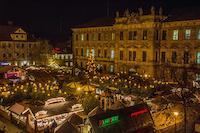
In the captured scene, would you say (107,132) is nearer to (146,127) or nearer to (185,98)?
(146,127)

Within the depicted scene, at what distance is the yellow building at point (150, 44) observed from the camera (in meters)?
41.0

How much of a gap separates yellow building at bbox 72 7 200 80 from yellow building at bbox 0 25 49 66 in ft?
57.5

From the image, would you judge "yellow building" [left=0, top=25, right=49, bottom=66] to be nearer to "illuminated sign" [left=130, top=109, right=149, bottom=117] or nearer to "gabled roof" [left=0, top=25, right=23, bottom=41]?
"gabled roof" [left=0, top=25, right=23, bottom=41]

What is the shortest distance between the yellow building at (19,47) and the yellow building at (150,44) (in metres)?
17.5

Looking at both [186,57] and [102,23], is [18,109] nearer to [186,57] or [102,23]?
[186,57]

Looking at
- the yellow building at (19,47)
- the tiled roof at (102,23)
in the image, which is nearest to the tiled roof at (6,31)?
the yellow building at (19,47)

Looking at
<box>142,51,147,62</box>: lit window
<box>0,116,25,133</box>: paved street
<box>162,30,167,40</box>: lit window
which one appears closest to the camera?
<box>0,116,25,133</box>: paved street

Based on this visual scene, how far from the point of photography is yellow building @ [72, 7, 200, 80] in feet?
134

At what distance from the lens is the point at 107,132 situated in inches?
678

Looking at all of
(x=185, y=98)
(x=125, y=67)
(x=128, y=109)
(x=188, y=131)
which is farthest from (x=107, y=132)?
(x=125, y=67)

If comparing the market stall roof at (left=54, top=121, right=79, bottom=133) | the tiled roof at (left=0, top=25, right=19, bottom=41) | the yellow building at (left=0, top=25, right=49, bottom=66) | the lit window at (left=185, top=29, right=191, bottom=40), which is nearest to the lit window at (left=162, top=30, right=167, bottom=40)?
→ the lit window at (left=185, top=29, right=191, bottom=40)

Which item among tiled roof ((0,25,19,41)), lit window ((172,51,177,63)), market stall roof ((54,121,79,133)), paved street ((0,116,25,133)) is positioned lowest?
paved street ((0,116,25,133))

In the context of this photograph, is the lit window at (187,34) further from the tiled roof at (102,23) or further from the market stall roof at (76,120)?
the market stall roof at (76,120)

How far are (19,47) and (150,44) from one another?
104ft
